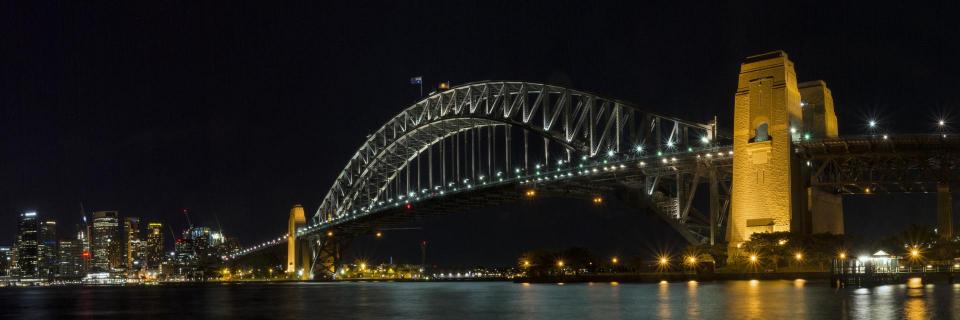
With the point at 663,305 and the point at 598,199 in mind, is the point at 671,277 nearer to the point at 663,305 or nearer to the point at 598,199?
the point at 598,199

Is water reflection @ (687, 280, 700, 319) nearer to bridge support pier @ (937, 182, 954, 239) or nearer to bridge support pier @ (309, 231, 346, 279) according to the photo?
bridge support pier @ (937, 182, 954, 239)

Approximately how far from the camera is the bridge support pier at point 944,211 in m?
54.4

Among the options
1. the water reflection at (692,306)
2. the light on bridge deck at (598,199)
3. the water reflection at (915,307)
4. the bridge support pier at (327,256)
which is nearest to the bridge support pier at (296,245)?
the bridge support pier at (327,256)

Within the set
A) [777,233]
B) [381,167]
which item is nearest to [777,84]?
[777,233]

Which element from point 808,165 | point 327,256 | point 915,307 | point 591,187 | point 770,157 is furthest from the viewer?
point 327,256

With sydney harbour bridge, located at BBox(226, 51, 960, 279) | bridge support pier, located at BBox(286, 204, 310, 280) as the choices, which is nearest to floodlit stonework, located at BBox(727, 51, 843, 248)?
sydney harbour bridge, located at BBox(226, 51, 960, 279)

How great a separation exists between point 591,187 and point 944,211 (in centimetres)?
2515

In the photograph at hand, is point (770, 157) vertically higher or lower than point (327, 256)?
higher

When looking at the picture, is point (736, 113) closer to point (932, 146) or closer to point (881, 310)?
point (932, 146)

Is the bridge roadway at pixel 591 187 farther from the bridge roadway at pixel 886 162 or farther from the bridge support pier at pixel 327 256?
the bridge support pier at pixel 327 256

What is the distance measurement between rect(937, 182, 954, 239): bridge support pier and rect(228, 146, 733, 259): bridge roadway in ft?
36.1

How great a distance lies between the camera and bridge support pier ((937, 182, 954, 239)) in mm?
54419

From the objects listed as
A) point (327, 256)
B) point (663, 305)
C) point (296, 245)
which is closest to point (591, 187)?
point (663, 305)

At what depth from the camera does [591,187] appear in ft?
245
